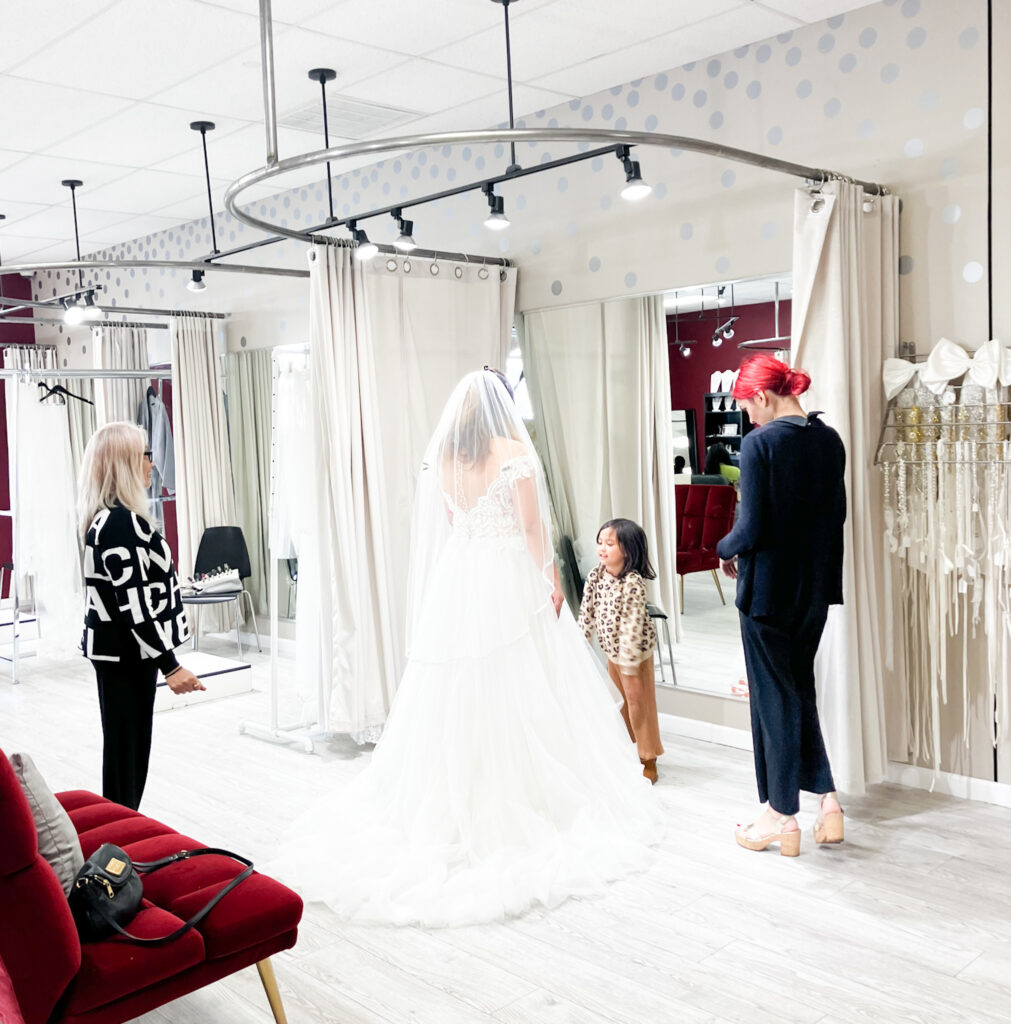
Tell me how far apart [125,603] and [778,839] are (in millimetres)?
2301

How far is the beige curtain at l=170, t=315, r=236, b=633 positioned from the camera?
7.08 m

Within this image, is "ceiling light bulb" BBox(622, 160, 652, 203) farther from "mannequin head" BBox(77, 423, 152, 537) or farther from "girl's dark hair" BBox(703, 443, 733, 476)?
"mannequin head" BBox(77, 423, 152, 537)

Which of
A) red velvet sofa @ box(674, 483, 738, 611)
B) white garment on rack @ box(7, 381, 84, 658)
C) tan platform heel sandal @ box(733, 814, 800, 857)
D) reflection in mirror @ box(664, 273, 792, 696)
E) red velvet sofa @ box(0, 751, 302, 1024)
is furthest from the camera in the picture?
white garment on rack @ box(7, 381, 84, 658)

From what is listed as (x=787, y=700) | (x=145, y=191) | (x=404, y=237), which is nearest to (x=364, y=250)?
(x=404, y=237)

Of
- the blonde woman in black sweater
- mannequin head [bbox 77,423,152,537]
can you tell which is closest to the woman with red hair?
the blonde woman in black sweater

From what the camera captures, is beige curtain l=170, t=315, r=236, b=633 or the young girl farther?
beige curtain l=170, t=315, r=236, b=633

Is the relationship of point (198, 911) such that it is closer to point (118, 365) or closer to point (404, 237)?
point (404, 237)

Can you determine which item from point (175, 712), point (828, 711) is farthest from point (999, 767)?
point (175, 712)

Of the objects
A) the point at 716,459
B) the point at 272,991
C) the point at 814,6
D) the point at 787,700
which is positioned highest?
the point at 814,6

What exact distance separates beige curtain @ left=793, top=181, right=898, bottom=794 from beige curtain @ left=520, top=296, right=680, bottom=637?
1027mm

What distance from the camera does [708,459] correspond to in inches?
177

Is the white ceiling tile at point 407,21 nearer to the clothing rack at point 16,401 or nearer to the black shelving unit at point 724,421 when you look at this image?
the black shelving unit at point 724,421

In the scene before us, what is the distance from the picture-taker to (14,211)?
22.8 feet

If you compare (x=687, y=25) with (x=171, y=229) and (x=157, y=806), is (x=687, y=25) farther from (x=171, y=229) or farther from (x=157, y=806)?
(x=171, y=229)
